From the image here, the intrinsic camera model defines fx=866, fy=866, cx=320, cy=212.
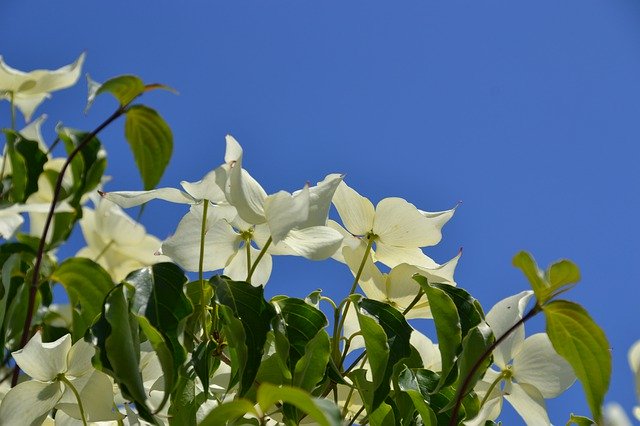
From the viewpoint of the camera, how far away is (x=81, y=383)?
638 millimetres

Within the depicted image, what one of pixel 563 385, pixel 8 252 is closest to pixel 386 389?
pixel 563 385

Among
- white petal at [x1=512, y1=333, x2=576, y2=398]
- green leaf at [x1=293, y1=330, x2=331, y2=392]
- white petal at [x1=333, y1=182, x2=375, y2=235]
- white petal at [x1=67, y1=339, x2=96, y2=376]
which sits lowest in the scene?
green leaf at [x1=293, y1=330, x2=331, y2=392]

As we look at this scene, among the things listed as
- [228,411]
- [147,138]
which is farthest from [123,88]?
[228,411]

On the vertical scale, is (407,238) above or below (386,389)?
above

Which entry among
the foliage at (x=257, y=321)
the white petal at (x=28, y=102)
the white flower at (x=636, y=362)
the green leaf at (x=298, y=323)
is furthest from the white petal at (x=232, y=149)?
the white petal at (x=28, y=102)

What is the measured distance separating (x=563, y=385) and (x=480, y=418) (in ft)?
0.40

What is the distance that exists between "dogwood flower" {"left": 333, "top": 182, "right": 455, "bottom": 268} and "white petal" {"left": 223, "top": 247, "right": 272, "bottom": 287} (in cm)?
7

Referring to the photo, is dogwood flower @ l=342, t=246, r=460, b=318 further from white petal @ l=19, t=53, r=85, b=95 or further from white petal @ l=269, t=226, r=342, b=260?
white petal @ l=19, t=53, r=85, b=95

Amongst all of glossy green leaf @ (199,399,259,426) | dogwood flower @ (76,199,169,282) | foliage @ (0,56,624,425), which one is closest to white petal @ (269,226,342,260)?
foliage @ (0,56,624,425)

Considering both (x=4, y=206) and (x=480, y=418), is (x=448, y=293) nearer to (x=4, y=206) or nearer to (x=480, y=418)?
(x=480, y=418)

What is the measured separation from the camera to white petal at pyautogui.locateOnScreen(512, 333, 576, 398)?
654mm

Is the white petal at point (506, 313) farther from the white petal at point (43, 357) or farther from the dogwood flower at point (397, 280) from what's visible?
the white petal at point (43, 357)

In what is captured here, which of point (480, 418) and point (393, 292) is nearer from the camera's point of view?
point (480, 418)

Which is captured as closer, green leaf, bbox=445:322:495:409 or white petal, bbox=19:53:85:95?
green leaf, bbox=445:322:495:409
